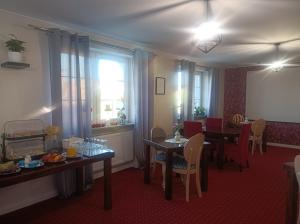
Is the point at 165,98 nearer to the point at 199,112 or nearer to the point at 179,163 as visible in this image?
the point at 199,112

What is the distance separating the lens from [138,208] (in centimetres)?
272

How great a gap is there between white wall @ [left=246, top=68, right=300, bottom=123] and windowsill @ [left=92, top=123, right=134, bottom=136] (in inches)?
165

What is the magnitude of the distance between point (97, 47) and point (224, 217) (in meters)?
2.90

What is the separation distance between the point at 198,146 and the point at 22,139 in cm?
212

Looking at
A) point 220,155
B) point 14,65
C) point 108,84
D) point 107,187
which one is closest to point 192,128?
point 220,155

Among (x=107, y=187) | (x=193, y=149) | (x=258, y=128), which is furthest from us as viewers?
(x=258, y=128)

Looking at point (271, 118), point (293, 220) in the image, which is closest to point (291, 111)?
point (271, 118)

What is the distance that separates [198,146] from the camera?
9.77 ft

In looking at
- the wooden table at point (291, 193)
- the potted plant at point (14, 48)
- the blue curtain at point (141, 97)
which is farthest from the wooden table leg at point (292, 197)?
the potted plant at point (14, 48)

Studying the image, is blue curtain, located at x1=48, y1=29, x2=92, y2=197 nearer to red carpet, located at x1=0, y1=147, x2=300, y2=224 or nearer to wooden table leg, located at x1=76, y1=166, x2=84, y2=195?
wooden table leg, located at x1=76, y1=166, x2=84, y2=195

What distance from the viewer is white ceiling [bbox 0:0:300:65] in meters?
2.35

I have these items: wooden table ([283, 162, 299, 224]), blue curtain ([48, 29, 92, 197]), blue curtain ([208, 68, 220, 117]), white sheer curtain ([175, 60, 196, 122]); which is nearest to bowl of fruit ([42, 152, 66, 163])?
blue curtain ([48, 29, 92, 197])

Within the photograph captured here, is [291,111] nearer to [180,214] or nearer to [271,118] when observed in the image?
[271,118]

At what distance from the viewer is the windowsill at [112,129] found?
3.58 meters
